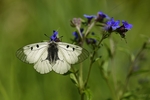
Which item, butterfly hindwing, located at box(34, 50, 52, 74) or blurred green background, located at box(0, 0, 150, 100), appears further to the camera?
blurred green background, located at box(0, 0, 150, 100)

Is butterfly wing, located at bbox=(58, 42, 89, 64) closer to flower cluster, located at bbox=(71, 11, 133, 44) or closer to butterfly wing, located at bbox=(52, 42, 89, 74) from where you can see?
butterfly wing, located at bbox=(52, 42, 89, 74)

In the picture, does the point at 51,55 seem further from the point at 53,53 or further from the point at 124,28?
the point at 124,28

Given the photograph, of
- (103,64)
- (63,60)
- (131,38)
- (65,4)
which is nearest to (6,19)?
(65,4)

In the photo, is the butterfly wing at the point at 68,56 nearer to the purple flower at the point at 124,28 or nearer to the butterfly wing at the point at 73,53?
the butterfly wing at the point at 73,53

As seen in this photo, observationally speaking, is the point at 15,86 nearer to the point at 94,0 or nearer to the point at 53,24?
the point at 53,24

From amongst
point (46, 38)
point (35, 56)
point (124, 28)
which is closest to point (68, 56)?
point (35, 56)

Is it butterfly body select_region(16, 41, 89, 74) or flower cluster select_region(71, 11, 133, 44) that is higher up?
flower cluster select_region(71, 11, 133, 44)

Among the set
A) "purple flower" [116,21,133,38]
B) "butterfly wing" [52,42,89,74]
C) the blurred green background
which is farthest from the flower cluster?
the blurred green background
